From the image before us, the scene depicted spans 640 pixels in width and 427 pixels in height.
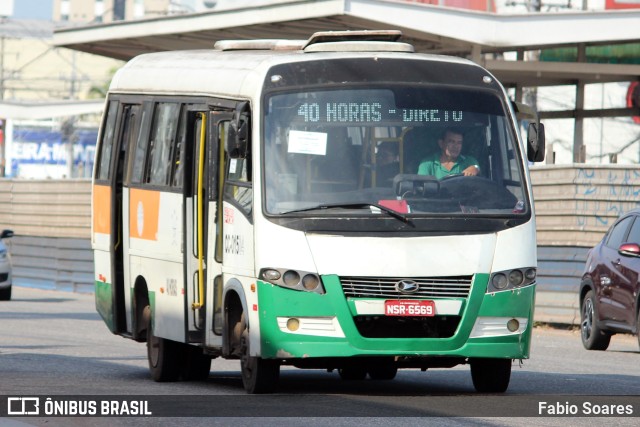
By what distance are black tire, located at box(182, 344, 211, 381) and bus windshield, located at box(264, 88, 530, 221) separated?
2842 millimetres

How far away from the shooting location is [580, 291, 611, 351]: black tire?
1961 cm

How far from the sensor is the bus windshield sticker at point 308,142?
12297 mm

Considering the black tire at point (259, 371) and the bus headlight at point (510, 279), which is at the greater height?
the bus headlight at point (510, 279)

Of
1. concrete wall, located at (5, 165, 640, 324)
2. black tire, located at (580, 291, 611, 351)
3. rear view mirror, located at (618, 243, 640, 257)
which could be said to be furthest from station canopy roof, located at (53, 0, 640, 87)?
rear view mirror, located at (618, 243, 640, 257)

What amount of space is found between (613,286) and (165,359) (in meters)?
6.57

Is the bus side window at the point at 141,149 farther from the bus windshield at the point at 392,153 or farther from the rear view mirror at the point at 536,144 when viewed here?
the rear view mirror at the point at 536,144

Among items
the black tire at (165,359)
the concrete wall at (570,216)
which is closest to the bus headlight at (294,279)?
the black tire at (165,359)

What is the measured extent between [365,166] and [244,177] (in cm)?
94

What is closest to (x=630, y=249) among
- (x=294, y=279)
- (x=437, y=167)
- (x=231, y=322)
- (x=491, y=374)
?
(x=491, y=374)

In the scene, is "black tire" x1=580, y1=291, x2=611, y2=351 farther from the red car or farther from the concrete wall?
the concrete wall

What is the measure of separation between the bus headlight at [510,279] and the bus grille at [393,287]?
234 mm

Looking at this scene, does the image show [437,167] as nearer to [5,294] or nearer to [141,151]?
[141,151]

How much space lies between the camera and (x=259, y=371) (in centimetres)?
1215

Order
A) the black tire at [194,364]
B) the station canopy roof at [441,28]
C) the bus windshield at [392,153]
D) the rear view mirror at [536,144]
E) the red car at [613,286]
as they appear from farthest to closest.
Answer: the station canopy roof at [441,28]
the red car at [613,286]
the black tire at [194,364]
the rear view mirror at [536,144]
the bus windshield at [392,153]
